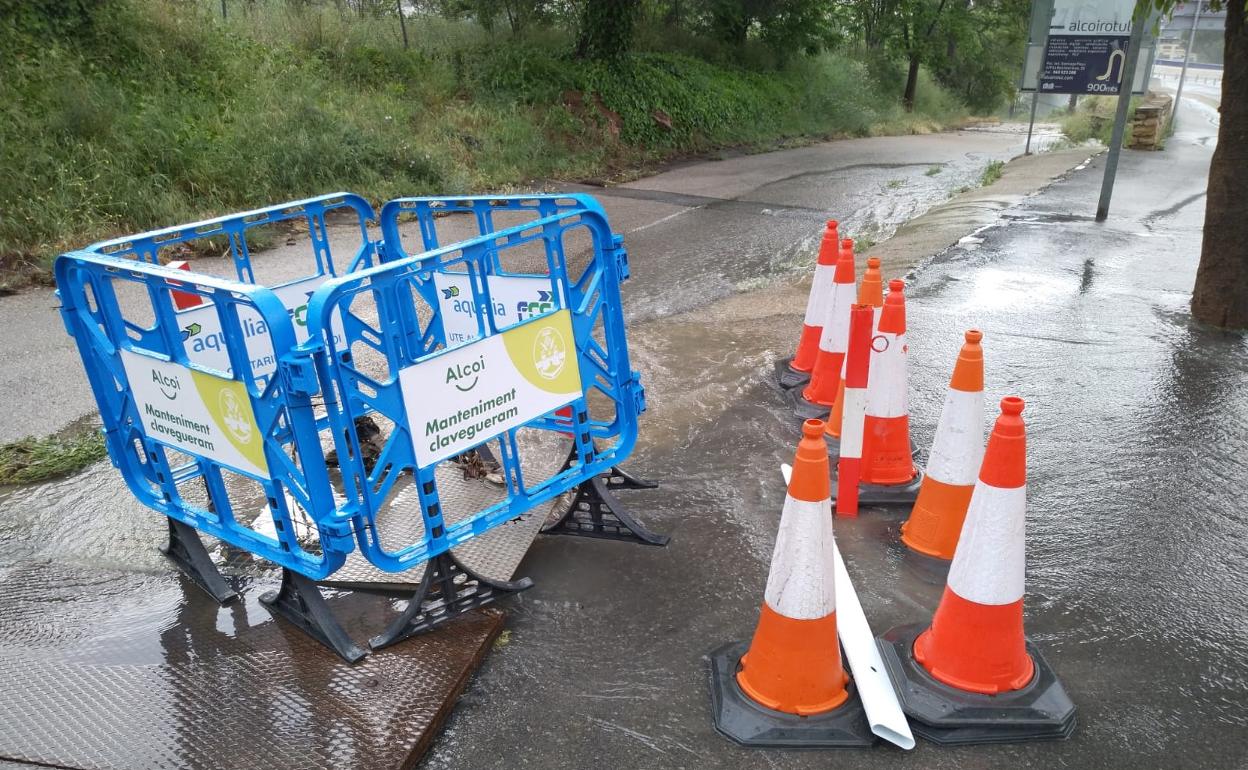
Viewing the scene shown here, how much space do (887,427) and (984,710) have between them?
170 centimetres

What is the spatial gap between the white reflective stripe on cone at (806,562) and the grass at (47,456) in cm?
404

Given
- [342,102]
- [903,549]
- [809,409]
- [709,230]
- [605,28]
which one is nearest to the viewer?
[903,549]

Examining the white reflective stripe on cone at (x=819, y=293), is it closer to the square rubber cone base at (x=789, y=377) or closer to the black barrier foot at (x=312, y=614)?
the square rubber cone base at (x=789, y=377)

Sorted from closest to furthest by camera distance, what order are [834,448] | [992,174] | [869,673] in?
[869,673] → [834,448] → [992,174]

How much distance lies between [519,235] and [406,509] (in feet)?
5.21

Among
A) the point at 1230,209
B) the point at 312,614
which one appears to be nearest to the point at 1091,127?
the point at 1230,209

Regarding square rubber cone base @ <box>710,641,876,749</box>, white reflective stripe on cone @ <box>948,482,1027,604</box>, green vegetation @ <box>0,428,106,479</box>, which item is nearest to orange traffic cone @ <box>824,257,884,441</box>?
white reflective stripe on cone @ <box>948,482,1027,604</box>

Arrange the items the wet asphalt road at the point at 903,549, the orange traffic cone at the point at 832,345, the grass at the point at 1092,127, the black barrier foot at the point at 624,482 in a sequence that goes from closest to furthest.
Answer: the wet asphalt road at the point at 903,549, the black barrier foot at the point at 624,482, the orange traffic cone at the point at 832,345, the grass at the point at 1092,127

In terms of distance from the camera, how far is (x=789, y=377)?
5.51 meters

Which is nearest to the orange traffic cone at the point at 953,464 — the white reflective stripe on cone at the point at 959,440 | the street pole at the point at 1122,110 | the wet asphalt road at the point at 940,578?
the white reflective stripe on cone at the point at 959,440

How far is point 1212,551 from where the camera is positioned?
141 inches

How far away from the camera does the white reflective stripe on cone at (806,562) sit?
8.73 ft

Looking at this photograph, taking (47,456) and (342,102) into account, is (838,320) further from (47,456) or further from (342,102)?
(342,102)

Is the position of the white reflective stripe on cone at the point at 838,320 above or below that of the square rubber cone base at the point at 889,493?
above
